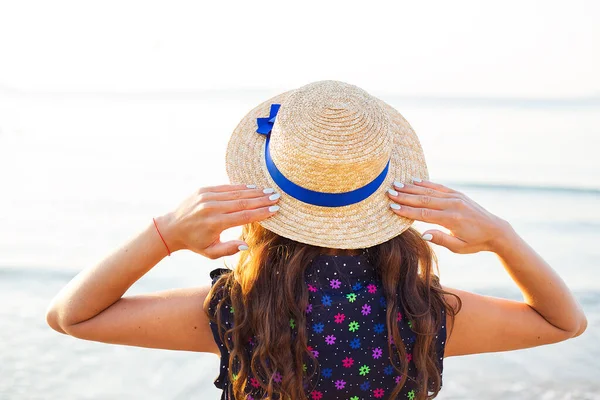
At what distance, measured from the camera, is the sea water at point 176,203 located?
424 centimetres

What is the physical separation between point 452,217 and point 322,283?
38 cm

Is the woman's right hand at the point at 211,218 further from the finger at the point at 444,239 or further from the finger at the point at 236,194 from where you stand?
the finger at the point at 444,239

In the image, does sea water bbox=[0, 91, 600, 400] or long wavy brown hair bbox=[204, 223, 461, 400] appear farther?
sea water bbox=[0, 91, 600, 400]

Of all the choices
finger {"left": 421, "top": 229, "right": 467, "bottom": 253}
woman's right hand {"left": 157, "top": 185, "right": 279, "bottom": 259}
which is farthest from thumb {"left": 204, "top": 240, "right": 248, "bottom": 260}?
finger {"left": 421, "top": 229, "right": 467, "bottom": 253}

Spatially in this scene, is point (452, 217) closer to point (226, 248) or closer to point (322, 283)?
point (322, 283)

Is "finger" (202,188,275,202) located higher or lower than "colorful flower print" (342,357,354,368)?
higher

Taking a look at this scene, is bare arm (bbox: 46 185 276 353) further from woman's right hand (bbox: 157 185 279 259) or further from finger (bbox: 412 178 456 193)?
finger (bbox: 412 178 456 193)

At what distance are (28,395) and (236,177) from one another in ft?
8.32

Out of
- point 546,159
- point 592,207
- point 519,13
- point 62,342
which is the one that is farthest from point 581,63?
point 62,342

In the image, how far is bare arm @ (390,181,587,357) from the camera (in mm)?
1970

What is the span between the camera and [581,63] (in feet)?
44.5

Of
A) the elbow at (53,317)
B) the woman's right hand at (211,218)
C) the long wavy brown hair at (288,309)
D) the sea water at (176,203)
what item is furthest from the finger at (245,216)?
the elbow at (53,317)

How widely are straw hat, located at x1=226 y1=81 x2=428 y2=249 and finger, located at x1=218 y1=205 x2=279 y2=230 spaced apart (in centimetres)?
3

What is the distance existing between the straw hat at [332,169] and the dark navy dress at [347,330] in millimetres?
93
